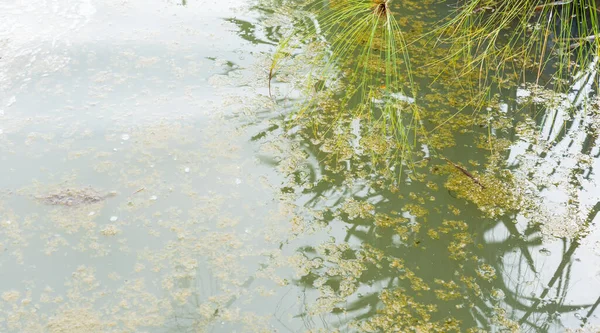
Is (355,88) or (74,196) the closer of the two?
(74,196)

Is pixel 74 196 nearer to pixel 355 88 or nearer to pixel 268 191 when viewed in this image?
pixel 268 191

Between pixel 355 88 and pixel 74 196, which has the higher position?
pixel 355 88

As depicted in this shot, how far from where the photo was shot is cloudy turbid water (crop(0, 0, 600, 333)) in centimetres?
143

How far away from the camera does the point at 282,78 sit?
85.8 inches

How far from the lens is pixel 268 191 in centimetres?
172

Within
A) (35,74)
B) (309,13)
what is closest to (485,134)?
(309,13)

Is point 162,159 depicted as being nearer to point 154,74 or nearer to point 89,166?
point 89,166

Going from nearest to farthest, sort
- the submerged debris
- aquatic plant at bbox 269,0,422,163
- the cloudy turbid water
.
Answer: the cloudy turbid water, the submerged debris, aquatic plant at bbox 269,0,422,163

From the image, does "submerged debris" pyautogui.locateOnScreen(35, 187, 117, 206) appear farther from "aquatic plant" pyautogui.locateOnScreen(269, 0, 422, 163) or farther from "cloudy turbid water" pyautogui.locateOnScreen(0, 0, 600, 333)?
"aquatic plant" pyautogui.locateOnScreen(269, 0, 422, 163)

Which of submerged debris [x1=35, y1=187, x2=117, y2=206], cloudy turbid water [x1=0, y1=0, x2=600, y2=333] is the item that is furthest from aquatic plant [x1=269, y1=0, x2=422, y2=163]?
submerged debris [x1=35, y1=187, x2=117, y2=206]

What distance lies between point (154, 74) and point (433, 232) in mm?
1164

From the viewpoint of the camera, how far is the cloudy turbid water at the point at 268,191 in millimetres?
1433

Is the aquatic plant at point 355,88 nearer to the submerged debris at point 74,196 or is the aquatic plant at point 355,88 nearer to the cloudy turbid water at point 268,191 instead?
the cloudy turbid water at point 268,191

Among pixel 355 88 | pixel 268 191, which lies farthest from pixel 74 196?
pixel 355 88
